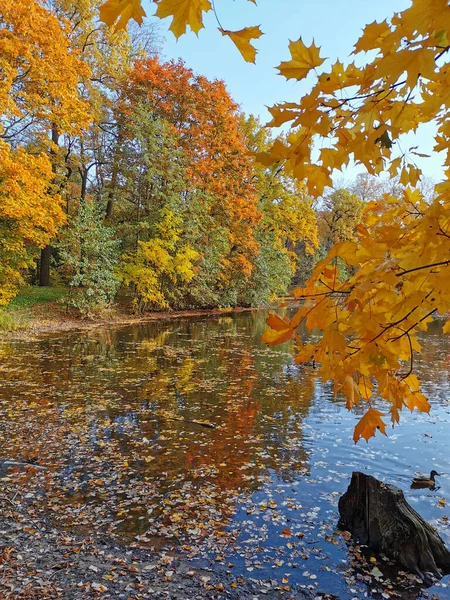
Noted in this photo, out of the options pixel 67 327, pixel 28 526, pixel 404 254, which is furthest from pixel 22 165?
pixel 404 254

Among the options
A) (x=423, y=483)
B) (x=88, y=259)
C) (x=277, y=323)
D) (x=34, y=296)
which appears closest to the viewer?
(x=277, y=323)

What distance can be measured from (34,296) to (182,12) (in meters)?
19.0

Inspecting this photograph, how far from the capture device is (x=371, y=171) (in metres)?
1.59

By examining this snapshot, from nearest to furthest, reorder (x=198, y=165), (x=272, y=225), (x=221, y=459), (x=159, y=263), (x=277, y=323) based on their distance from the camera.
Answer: (x=277, y=323)
(x=221, y=459)
(x=159, y=263)
(x=198, y=165)
(x=272, y=225)

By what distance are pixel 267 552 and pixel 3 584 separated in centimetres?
185

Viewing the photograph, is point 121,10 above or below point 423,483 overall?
above

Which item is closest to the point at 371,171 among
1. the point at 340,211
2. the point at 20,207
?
the point at 20,207

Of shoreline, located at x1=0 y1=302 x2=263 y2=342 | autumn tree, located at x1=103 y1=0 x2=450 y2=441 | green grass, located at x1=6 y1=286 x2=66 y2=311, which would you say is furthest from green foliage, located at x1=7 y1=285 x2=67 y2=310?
autumn tree, located at x1=103 y1=0 x2=450 y2=441

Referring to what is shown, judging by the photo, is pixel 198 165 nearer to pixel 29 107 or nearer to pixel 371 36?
pixel 29 107

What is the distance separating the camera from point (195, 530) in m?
3.44

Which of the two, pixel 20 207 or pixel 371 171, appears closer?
pixel 371 171

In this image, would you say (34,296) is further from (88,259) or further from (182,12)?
(182,12)

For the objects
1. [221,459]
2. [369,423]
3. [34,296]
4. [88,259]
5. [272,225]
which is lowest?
[221,459]

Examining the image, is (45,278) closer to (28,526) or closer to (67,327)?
(67,327)
